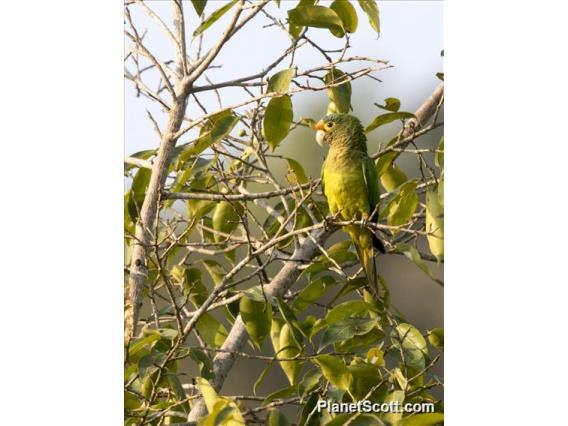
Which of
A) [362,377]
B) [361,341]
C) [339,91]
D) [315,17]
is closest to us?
[362,377]

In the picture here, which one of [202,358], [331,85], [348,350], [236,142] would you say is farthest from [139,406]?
[331,85]

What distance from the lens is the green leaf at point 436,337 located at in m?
2.37

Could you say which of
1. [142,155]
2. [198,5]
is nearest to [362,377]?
[142,155]

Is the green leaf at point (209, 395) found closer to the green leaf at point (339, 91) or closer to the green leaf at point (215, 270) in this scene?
the green leaf at point (215, 270)

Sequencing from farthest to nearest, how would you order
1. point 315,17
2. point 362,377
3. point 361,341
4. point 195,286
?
point 195,286 < point 315,17 < point 361,341 < point 362,377

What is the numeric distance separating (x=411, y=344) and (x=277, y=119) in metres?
0.74

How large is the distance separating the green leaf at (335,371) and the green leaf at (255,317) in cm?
23

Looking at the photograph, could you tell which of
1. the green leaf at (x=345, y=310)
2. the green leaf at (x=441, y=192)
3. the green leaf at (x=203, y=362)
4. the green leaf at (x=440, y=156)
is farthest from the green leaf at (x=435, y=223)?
the green leaf at (x=203, y=362)

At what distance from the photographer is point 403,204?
95.7 inches

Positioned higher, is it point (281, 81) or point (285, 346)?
point (281, 81)

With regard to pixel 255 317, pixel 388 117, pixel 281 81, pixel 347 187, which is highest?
pixel 281 81

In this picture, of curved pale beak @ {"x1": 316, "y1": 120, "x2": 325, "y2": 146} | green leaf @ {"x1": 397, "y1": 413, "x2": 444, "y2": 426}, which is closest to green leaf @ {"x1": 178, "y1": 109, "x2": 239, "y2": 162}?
curved pale beak @ {"x1": 316, "y1": 120, "x2": 325, "y2": 146}

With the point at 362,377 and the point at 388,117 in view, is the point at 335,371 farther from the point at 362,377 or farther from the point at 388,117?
the point at 388,117
